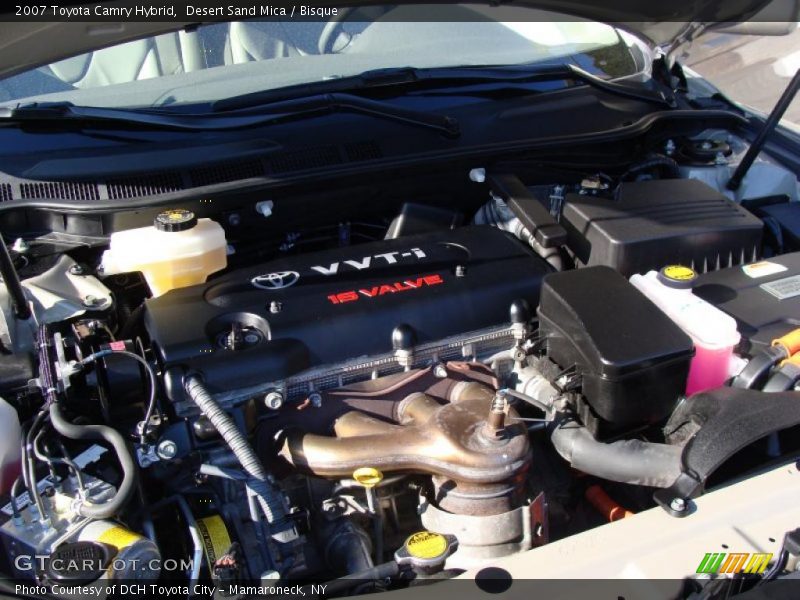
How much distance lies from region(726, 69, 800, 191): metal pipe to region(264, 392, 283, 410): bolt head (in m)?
1.43

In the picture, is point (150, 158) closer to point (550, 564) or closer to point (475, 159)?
point (475, 159)

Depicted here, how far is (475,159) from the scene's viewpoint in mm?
1985

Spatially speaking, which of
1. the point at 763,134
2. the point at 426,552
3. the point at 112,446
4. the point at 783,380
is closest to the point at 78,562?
the point at 112,446

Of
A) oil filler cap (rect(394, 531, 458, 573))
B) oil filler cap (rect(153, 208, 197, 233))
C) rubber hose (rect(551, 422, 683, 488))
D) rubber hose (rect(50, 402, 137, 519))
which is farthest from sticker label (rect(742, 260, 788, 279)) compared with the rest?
rubber hose (rect(50, 402, 137, 519))

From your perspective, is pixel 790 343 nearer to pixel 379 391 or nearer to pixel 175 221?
pixel 379 391

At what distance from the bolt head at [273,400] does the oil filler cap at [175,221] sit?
43 centimetres

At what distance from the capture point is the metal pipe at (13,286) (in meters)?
1.47

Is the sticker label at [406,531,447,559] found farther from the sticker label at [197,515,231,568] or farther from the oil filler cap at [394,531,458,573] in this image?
the sticker label at [197,515,231,568]

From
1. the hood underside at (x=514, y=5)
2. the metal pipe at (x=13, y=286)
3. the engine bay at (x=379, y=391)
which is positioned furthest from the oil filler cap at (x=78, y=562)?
the hood underside at (x=514, y=5)

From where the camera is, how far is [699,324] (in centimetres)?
155

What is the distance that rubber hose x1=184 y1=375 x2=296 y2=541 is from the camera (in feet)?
4.31

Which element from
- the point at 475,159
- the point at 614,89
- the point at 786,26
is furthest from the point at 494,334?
the point at 786,26

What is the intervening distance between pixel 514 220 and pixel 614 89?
656 millimetres

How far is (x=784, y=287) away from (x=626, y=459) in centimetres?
61
